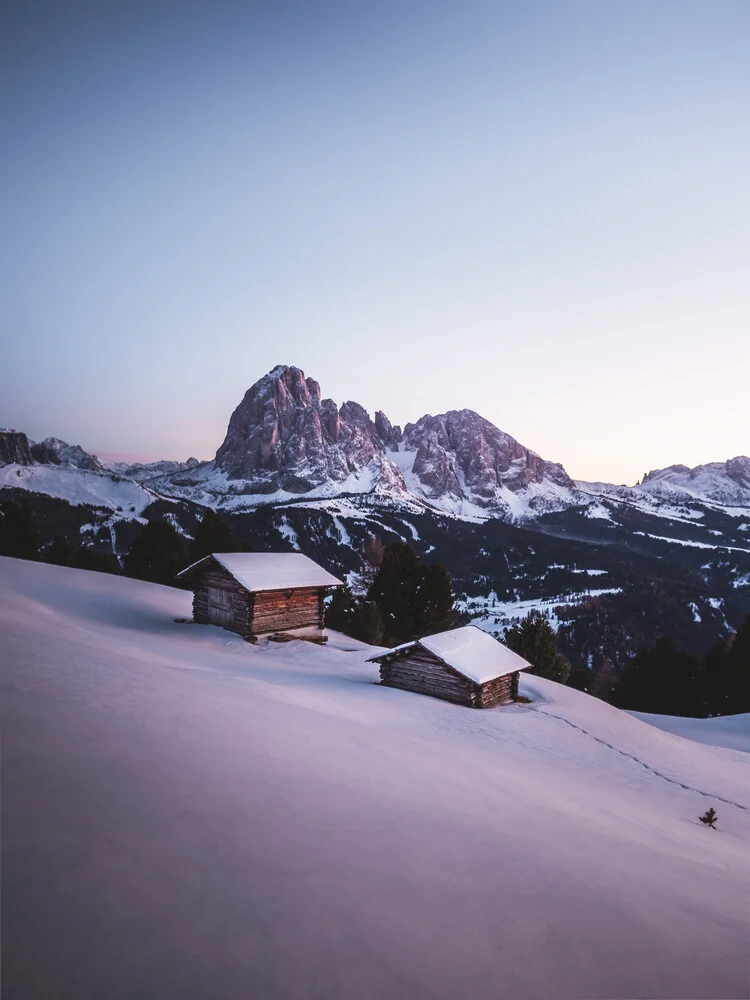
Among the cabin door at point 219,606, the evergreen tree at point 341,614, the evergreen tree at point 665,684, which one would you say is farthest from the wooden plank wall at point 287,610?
the evergreen tree at point 665,684

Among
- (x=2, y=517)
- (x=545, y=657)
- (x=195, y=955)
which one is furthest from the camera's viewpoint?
(x=2, y=517)

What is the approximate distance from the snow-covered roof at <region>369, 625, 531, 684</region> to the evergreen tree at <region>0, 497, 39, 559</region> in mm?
39512

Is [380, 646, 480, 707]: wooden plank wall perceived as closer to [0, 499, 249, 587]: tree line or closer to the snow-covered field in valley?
the snow-covered field in valley

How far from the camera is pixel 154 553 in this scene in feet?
161

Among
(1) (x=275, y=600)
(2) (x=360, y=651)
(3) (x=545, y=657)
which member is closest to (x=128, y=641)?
(1) (x=275, y=600)

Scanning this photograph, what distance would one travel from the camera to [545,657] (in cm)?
3588

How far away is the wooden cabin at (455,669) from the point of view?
20.3 m

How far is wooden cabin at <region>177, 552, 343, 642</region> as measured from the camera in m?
27.3

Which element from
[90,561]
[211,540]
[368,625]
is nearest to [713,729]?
[368,625]

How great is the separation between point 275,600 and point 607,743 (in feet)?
58.6

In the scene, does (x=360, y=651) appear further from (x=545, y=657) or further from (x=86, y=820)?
(x=86, y=820)

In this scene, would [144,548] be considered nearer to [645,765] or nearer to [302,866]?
[645,765]

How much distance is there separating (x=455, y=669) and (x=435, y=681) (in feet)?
4.67

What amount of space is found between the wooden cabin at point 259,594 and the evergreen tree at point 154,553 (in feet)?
57.6
